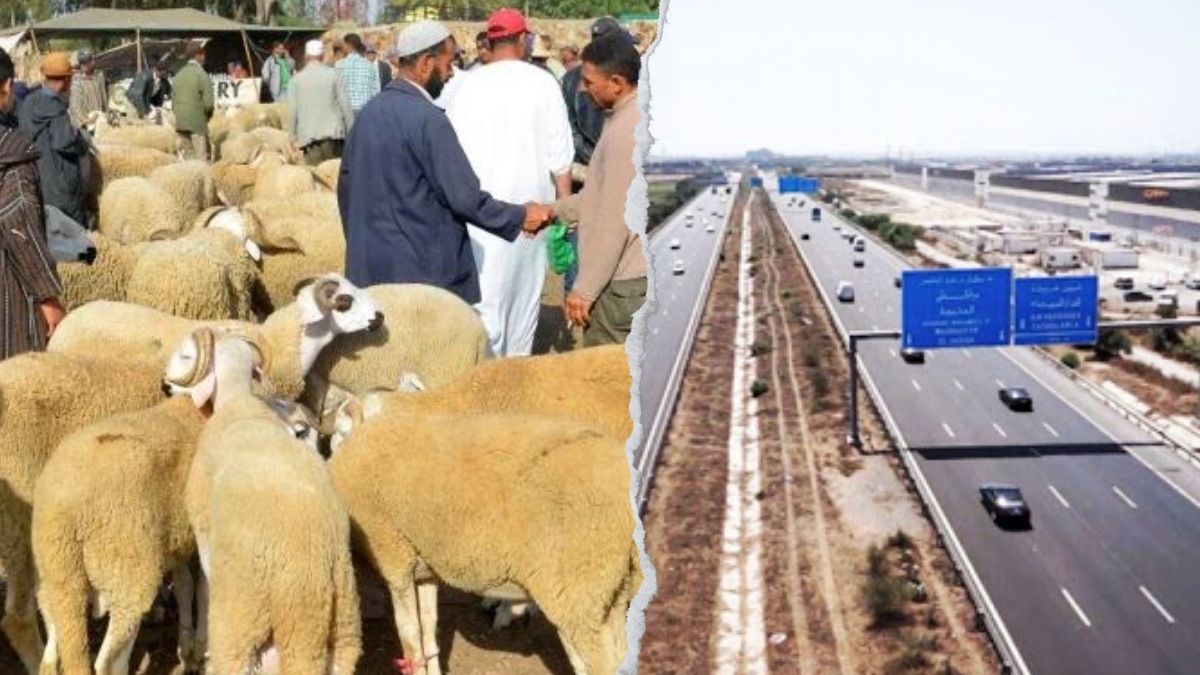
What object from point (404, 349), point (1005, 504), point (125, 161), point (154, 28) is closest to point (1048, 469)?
point (1005, 504)

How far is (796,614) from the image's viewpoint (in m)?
3.73

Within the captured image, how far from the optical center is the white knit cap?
5.63 meters

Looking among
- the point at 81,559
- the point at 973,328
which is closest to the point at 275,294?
the point at 81,559

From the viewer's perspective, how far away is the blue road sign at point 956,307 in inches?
98.3

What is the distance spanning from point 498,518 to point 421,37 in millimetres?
2189

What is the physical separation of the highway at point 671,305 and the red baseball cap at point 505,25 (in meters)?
2.41

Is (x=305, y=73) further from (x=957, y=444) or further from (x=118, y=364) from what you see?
(x=957, y=444)

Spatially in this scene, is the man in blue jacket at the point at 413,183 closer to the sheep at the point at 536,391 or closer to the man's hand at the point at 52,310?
the sheep at the point at 536,391

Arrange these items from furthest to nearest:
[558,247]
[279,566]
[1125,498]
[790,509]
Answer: [558,247] < [279,566] < [1125,498] < [790,509]

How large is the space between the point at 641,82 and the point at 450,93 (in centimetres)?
596

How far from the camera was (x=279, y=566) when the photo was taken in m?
4.29

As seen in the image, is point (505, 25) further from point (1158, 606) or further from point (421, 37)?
point (1158, 606)

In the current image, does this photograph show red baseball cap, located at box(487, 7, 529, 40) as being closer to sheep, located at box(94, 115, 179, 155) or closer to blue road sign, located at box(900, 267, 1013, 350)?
blue road sign, located at box(900, 267, 1013, 350)

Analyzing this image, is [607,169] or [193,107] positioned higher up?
[193,107]
